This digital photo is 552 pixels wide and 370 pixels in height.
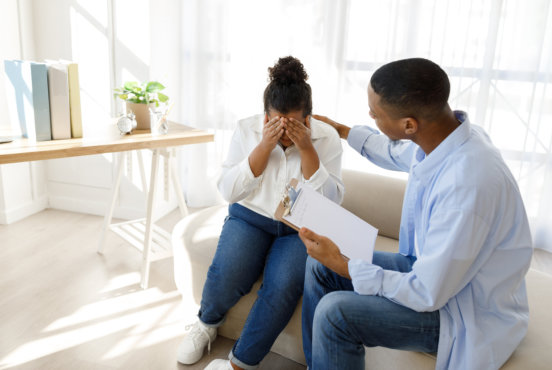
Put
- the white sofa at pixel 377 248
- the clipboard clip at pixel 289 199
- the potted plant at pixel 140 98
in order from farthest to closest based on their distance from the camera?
the potted plant at pixel 140 98 → the clipboard clip at pixel 289 199 → the white sofa at pixel 377 248

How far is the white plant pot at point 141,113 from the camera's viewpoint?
7.10ft

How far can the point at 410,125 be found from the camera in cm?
123

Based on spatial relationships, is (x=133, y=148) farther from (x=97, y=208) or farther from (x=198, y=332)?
(x=97, y=208)

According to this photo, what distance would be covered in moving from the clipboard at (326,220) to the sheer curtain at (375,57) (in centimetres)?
159

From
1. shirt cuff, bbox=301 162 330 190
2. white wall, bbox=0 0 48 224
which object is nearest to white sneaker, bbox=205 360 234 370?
shirt cuff, bbox=301 162 330 190

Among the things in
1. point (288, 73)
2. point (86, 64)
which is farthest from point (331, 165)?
point (86, 64)

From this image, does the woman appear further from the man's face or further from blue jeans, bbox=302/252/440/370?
the man's face

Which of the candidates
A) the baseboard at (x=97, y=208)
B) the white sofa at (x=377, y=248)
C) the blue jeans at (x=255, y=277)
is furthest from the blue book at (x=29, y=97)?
the baseboard at (x=97, y=208)

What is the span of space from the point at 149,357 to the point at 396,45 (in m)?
2.09

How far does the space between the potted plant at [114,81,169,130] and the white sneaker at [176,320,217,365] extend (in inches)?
38.4

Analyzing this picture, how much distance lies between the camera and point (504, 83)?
2.66 m

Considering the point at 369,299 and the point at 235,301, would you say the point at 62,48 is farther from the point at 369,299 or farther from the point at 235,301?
the point at 369,299

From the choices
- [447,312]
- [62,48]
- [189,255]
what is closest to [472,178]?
[447,312]

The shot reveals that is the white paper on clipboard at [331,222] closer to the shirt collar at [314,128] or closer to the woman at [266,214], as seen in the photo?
the woman at [266,214]
